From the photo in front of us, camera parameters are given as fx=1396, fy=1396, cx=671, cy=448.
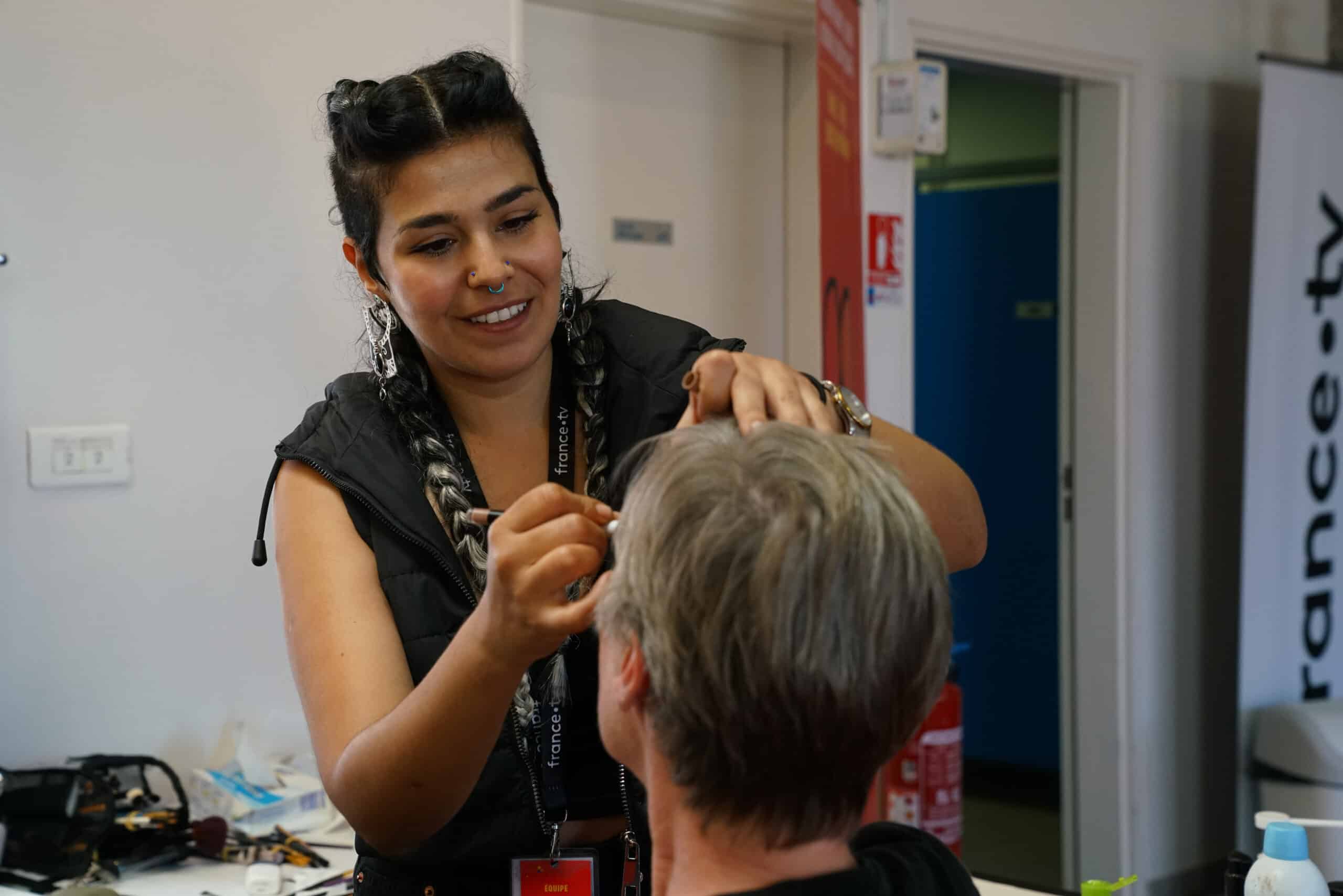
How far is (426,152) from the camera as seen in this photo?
142 centimetres

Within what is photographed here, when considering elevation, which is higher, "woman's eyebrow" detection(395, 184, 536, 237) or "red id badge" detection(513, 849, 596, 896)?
"woman's eyebrow" detection(395, 184, 536, 237)

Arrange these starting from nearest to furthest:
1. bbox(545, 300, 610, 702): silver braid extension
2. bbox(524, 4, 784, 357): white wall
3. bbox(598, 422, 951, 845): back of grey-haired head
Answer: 1. bbox(598, 422, 951, 845): back of grey-haired head
2. bbox(545, 300, 610, 702): silver braid extension
3. bbox(524, 4, 784, 357): white wall

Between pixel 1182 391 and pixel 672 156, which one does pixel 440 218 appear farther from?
pixel 1182 391

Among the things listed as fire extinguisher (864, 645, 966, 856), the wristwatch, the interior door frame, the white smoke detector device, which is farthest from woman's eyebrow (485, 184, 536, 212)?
the interior door frame

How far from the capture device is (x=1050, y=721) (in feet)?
16.5

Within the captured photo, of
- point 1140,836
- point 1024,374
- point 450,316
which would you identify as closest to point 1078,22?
point 1024,374

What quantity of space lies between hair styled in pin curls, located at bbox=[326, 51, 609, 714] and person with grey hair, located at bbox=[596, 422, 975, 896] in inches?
19.9

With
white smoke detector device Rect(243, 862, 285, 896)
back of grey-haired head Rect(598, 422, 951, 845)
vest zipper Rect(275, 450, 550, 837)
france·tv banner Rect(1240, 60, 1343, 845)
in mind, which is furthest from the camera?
france·tv banner Rect(1240, 60, 1343, 845)

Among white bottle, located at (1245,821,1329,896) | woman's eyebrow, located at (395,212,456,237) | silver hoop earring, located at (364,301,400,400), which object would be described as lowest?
white bottle, located at (1245,821,1329,896)

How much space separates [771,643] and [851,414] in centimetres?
47

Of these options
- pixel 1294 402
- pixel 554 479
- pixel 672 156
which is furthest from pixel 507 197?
pixel 1294 402

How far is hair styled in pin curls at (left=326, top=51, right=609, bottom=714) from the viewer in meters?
1.42

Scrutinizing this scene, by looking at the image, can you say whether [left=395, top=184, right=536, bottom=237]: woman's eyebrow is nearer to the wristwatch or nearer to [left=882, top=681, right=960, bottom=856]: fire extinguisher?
the wristwatch

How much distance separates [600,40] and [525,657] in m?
2.32
